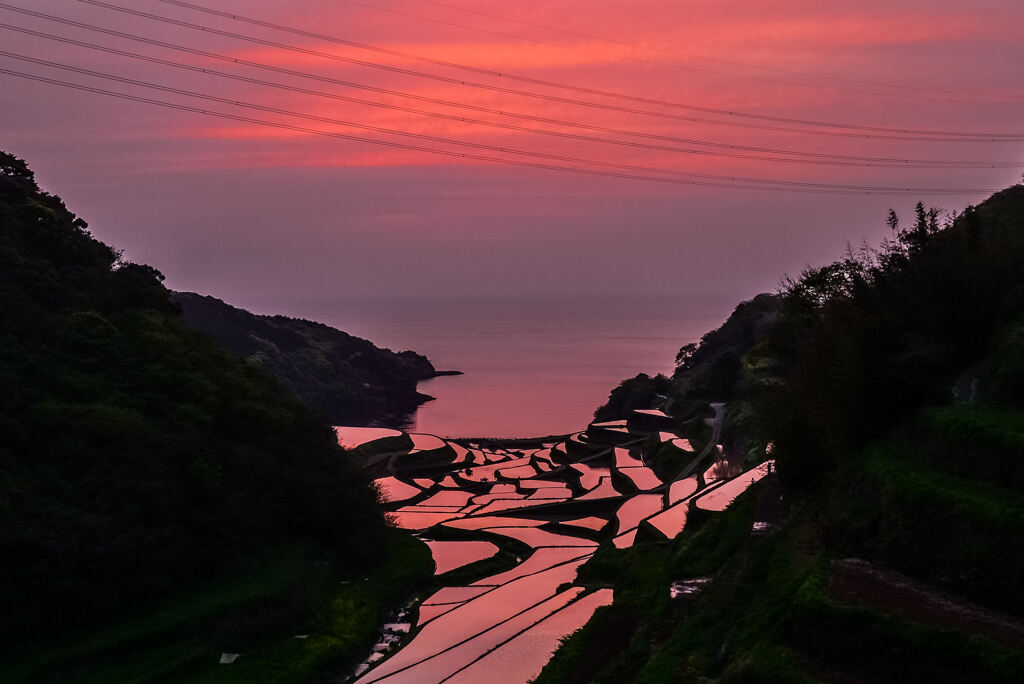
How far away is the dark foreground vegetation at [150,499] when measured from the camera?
827 inches

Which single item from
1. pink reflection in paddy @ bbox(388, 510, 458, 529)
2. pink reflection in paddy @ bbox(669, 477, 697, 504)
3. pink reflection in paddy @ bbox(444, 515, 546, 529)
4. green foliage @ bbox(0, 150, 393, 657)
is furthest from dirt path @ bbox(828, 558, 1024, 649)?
pink reflection in paddy @ bbox(388, 510, 458, 529)

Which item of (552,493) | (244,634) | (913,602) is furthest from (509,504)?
(913,602)

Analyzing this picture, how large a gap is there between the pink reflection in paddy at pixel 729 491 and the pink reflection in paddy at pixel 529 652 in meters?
5.16

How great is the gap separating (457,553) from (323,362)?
3127 inches

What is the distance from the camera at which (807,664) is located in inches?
492

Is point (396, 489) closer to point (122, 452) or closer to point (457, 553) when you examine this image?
A: point (457, 553)

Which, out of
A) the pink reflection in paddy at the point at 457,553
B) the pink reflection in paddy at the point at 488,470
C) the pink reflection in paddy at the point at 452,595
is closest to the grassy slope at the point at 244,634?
the pink reflection in paddy at the point at 452,595

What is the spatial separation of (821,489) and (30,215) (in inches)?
1021

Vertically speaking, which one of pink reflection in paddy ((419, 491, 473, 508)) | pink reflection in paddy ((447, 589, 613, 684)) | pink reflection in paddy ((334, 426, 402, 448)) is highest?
pink reflection in paddy ((334, 426, 402, 448))

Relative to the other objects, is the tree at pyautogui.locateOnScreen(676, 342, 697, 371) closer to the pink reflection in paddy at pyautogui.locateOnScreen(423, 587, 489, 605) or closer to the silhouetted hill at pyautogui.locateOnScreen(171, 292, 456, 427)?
the silhouetted hill at pyautogui.locateOnScreen(171, 292, 456, 427)

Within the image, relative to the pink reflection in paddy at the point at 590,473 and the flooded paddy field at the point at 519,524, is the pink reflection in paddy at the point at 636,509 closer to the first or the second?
the flooded paddy field at the point at 519,524

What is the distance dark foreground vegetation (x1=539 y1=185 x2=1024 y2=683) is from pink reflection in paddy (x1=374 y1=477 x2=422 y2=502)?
62.6 ft

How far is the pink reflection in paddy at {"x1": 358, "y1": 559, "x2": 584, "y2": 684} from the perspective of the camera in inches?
881

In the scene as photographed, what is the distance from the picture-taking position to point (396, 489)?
157 ft
